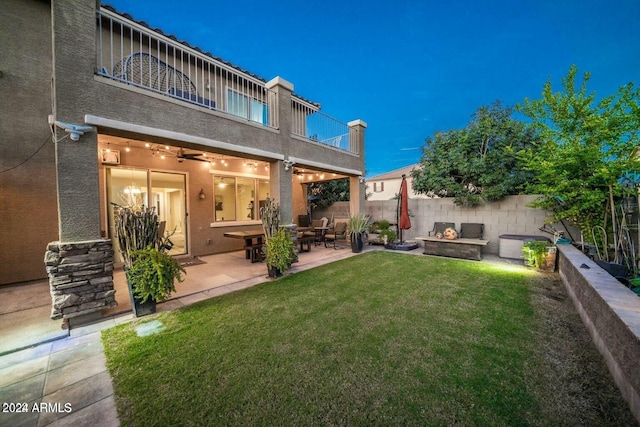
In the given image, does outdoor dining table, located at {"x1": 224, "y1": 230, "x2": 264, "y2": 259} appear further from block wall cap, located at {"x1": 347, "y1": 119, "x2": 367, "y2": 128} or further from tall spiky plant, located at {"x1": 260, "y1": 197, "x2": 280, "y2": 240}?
block wall cap, located at {"x1": 347, "y1": 119, "x2": 367, "y2": 128}

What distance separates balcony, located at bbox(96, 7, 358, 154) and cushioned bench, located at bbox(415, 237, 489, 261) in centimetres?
431

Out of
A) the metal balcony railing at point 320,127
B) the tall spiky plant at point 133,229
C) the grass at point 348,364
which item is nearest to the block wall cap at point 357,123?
the metal balcony railing at point 320,127

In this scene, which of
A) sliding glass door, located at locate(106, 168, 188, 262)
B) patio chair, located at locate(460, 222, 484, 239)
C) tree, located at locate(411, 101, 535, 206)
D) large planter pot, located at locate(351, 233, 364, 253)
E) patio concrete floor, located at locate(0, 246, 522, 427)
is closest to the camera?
patio concrete floor, located at locate(0, 246, 522, 427)

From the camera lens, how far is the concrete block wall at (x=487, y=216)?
721cm

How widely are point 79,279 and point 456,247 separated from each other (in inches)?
323

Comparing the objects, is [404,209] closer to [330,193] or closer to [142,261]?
[330,193]

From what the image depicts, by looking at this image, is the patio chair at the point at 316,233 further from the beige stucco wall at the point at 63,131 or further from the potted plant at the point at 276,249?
the potted plant at the point at 276,249

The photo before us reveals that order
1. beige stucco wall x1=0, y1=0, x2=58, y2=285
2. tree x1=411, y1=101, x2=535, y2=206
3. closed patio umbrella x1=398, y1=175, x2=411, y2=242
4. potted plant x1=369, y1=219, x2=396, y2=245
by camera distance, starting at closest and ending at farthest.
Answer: beige stucco wall x1=0, y1=0, x2=58, y2=285 < tree x1=411, y1=101, x2=535, y2=206 < closed patio umbrella x1=398, y1=175, x2=411, y2=242 < potted plant x1=369, y1=219, x2=396, y2=245

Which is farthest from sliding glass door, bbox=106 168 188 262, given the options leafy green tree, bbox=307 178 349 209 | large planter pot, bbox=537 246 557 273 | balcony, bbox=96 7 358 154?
large planter pot, bbox=537 246 557 273

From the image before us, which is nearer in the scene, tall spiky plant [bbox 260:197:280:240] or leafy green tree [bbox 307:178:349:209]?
tall spiky plant [bbox 260:197:280:240]

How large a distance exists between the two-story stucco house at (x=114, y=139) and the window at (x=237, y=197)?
0.04 m

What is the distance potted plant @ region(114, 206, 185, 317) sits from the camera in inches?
136

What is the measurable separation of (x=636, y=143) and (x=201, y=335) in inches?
320

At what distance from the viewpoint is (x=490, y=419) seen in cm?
173
